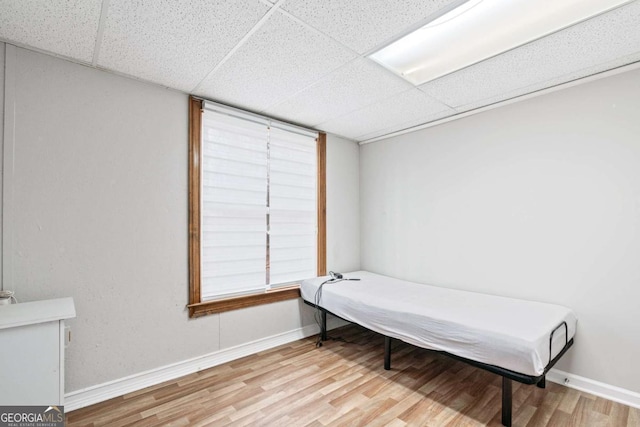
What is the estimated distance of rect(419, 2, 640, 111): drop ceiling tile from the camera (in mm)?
1640

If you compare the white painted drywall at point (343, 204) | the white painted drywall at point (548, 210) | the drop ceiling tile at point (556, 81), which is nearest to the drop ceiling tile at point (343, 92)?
the white painted drywall at point (343, 204)

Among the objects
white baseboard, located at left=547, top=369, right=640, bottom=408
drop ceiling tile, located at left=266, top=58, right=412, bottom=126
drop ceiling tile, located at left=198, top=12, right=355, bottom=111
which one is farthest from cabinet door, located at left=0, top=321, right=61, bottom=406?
white baseboard, located at left=547, top=369, right=640, bottom=408

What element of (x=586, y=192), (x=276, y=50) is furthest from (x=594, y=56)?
(x=276, y=50)

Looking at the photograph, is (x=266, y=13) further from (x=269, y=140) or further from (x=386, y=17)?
(x=269, y=140)

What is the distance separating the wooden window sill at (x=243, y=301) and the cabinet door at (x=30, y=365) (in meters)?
0.97

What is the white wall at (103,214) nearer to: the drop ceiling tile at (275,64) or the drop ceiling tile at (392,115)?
the drop ceiling tile at (275,64)

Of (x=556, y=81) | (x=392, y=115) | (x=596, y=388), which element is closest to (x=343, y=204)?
(x=392, y=115)

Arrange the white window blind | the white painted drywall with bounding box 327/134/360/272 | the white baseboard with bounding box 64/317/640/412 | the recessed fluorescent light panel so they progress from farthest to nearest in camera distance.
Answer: the white painted drywall with bounding box 327/134/360/272
the white window blind
the white baseboard with bounding box 64/317/640/412
the recessed fluorescent light panel

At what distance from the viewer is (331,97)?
8.38 ft

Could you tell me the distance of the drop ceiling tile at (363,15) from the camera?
1472 mm

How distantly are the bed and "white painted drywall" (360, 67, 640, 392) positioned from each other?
0.22 m

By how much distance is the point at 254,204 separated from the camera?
2.91 meters

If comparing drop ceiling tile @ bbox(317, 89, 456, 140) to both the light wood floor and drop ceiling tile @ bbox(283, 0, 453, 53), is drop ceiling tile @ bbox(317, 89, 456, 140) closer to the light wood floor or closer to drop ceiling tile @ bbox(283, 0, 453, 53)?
drop ceiling tile @ bbox(283, 0, 453, 53)

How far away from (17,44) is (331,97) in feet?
7.03
